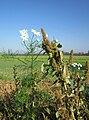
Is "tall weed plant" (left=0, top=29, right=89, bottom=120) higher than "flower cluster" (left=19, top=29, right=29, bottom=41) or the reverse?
the reverse

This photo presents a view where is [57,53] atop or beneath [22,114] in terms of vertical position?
atop

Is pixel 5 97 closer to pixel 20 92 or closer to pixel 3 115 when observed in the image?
pixel 3 115

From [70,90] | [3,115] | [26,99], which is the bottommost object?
[3,115]

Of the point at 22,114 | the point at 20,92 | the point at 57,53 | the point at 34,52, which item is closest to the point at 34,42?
the point at 34,52

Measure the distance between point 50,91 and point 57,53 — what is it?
120cm

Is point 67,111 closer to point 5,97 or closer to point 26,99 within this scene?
point 26,99

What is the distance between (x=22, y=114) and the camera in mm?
4285

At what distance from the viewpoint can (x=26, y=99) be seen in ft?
14.3

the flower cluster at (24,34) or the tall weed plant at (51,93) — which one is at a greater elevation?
the flower cluster at (24,34)

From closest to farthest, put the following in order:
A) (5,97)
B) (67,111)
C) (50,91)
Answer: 1. (67,111)
2. (50,91)
3. (5,97)

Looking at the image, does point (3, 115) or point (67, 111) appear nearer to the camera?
point (67, 111)

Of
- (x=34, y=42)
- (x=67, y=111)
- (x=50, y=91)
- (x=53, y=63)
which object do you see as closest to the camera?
(x=53, y=63)

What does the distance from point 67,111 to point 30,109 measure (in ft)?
3.29

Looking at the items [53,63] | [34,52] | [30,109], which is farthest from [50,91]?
[53,63]
